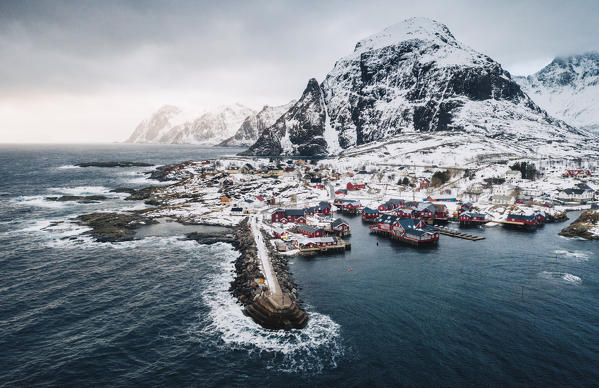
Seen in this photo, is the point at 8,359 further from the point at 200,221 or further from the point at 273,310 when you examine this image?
the point at 200,221

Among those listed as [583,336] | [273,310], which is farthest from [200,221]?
[583,336]

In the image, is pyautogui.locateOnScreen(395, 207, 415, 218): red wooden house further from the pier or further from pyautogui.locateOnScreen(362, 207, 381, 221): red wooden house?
the pier

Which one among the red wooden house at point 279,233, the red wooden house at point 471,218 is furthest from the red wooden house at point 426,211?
the red wooden house at point 279,233

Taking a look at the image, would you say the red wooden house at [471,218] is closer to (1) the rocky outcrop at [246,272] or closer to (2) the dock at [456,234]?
(2) the dock at [456,234]

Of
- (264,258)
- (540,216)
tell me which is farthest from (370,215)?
(264,258)

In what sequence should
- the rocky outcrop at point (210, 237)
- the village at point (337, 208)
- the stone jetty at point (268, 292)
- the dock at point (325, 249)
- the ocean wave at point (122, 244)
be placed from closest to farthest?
the stone jetty at point (268, 292) → the village at point (337, 208) → the ocean wave at point (122, 244) → the dock at point (325, 249) → the rocky outcrop at point (210, 237)
